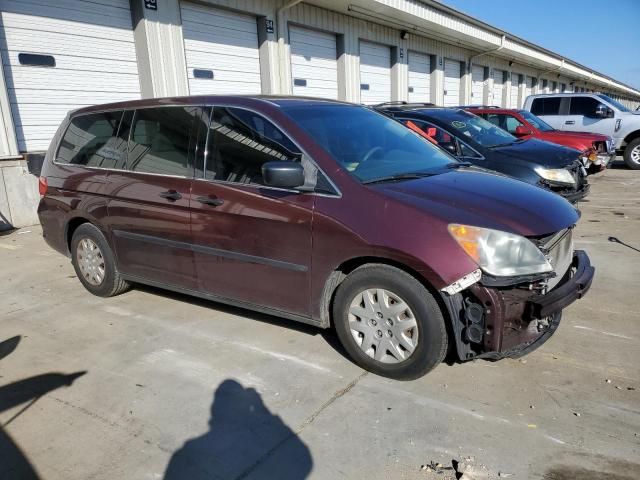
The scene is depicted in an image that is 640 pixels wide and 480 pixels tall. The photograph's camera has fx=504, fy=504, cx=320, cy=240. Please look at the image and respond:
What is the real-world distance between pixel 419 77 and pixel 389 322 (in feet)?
55.3

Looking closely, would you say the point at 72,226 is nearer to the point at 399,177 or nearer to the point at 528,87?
the point at 399,177

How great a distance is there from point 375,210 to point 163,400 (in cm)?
170

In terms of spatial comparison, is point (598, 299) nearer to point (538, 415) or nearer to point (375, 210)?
point (538, 415)

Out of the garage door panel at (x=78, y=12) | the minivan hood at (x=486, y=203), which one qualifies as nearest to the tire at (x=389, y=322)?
the minivan hood at (x=486, y=203)

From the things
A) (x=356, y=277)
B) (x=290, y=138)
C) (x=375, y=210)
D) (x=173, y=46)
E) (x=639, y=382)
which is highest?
(x=173, y=46)

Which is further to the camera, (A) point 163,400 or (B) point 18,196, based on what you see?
(B) point 18,196

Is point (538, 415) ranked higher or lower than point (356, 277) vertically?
lower

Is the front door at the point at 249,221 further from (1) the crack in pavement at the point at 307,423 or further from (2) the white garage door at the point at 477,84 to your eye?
(2) the white garage door at the point at 477,84

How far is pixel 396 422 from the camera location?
272cm

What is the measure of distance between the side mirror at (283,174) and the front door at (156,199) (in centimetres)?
94

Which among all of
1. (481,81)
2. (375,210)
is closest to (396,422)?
(375,210)

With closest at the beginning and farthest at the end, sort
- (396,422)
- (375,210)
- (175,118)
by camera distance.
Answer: (396,422)
(375,210)
(175,118)

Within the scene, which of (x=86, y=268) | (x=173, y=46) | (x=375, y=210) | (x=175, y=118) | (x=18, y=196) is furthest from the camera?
(x=173, y=46)

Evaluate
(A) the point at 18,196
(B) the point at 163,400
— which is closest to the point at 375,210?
(B) the point at 163,400
